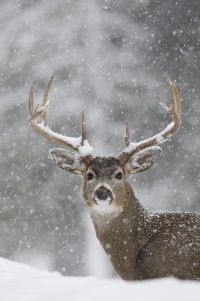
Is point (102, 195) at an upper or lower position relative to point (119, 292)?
Result: lower

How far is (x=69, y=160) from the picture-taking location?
6.81 meters

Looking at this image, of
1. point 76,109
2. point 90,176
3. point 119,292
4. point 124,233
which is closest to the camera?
point 119,292

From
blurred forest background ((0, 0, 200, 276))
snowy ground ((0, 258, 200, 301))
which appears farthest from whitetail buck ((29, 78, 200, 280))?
blurred forest background ((0, 0, 200, 276))

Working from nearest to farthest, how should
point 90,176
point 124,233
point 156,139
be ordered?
point 124,233
point 90,176
point 156,139

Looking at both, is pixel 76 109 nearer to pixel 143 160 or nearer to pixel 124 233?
pixel 143 160

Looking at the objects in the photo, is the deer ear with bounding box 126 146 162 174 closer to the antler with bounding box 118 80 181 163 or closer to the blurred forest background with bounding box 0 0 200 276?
the antler with bounding box 118 80 181 163

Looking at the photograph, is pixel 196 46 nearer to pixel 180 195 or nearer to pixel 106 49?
pixel 106 49

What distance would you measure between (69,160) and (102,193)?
0.74 meters

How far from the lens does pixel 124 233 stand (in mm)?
6152

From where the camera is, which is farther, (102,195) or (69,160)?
(69,160)

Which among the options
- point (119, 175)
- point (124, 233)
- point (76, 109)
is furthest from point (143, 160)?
point (76, 109)

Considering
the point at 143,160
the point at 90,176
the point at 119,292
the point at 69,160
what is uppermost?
the point at 119,292

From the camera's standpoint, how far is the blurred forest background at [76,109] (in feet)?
65.2

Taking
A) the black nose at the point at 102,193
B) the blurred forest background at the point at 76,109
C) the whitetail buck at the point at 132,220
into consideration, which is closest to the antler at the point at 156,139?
the whitetail buck at the point at 132,220
